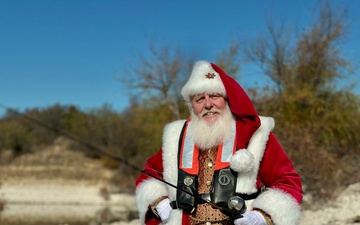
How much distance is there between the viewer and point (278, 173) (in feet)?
11.2

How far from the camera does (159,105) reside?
19906mm

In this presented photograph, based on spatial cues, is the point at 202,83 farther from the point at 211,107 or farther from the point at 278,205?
the point at 278,205

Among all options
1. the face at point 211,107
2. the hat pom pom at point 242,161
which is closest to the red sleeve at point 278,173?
the hat pom pom at point 242,161

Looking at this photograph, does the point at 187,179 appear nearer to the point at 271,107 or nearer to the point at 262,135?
the point at 262,135

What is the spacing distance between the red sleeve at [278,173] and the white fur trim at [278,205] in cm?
5

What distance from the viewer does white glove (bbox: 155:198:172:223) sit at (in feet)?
11.8

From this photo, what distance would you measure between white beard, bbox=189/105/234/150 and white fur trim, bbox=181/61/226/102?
168 mm

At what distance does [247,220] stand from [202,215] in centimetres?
32

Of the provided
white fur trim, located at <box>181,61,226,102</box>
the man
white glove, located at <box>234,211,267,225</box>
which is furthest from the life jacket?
white fur trim, located at <box>181,61,226,102</box>

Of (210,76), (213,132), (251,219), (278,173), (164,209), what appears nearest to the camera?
(251,219)

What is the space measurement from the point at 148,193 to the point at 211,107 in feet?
2.46

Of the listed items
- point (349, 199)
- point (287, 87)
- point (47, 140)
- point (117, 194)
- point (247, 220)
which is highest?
point (47, 140)

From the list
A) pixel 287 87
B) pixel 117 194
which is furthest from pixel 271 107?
pixel 117 194

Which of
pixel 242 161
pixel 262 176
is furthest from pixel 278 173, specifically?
pixel 242 161
